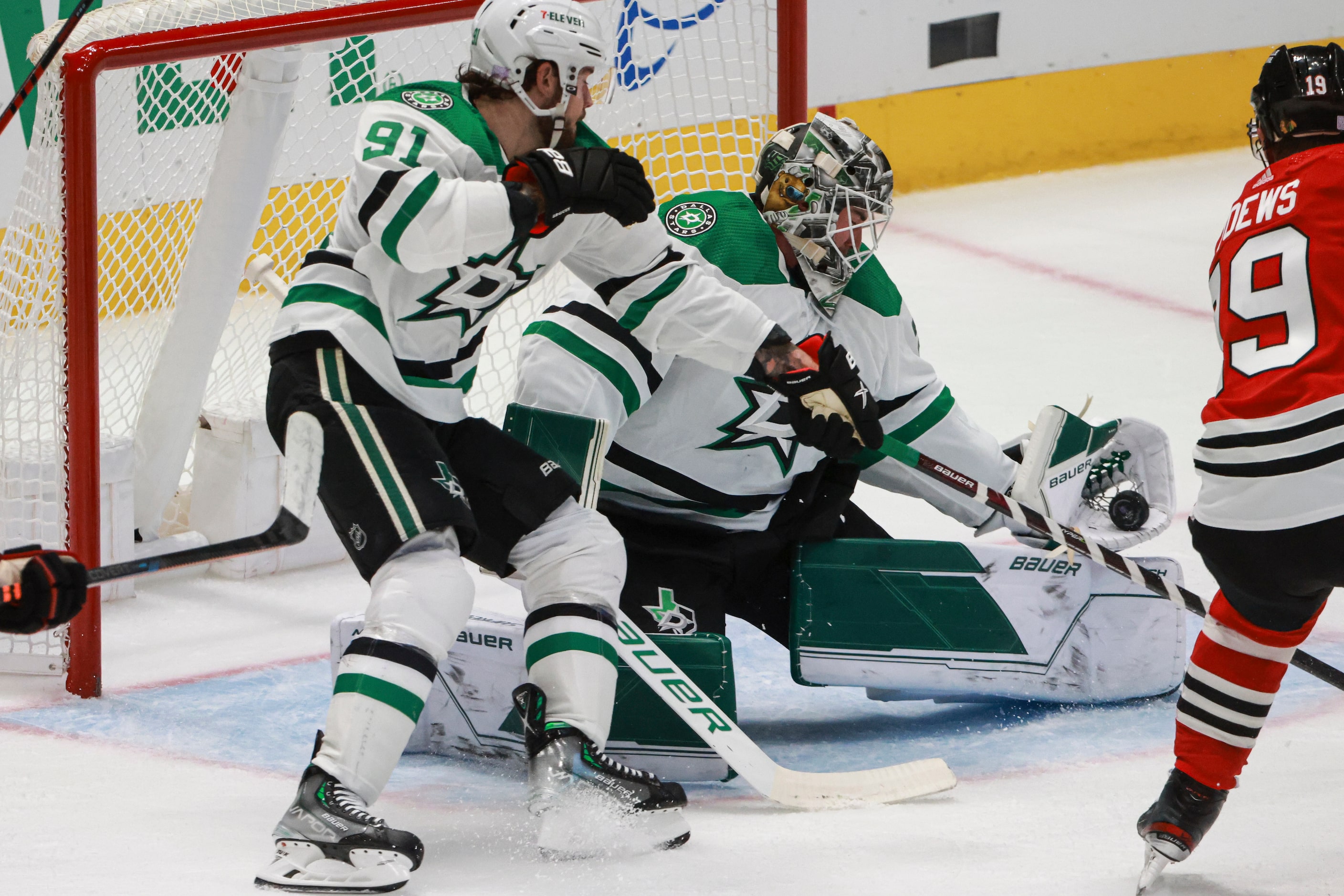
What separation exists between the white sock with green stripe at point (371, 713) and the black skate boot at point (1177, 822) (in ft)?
2.95

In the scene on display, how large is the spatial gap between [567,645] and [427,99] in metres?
0.74

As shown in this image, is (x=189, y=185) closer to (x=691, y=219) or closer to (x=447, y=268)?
(x=691, y=219)

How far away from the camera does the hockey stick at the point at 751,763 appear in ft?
8.04

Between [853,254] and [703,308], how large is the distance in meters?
0.39

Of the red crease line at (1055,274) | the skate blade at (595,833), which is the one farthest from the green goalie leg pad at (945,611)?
the red crease line at (1055,274)

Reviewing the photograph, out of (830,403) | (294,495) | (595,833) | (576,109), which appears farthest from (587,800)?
(576,109)

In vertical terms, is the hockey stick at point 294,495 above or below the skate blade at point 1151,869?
above

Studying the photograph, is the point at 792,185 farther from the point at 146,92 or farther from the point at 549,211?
the point at 146,92

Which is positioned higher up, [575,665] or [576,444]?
[576,444]

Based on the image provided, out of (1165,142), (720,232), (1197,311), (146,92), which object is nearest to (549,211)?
(720,232)

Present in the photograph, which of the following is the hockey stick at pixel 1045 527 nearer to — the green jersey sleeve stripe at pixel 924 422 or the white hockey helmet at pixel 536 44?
the green jersey sleeve stripe at pixel 924 422

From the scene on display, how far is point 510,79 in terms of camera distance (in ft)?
7.51

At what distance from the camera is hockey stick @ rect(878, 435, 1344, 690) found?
2.64 meters

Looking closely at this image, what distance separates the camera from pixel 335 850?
2.02 metres
